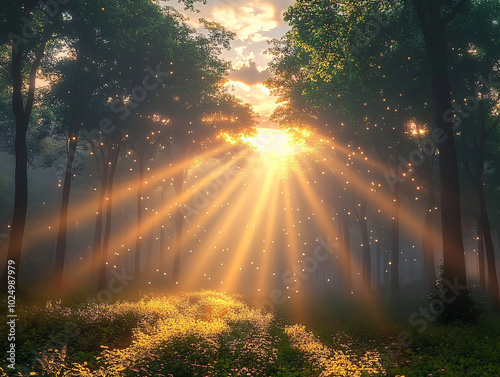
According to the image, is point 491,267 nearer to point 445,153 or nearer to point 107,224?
point 445,153

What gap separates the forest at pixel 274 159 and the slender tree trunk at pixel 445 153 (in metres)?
0.06

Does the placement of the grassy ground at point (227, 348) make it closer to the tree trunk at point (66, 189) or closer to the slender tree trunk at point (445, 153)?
the slender tree trunk at point (445, 153)

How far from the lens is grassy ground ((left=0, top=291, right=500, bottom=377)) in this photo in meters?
7.84

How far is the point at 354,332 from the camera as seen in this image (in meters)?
13.5

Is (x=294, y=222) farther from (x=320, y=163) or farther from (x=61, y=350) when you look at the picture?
(x=61, y=350)

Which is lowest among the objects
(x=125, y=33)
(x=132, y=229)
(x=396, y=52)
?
(x=132, y=229)

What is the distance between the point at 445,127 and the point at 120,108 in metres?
19.4

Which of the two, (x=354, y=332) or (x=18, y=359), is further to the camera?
(x=354, y=332)

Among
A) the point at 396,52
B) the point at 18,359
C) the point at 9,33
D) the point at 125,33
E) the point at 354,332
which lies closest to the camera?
the point at 18,359

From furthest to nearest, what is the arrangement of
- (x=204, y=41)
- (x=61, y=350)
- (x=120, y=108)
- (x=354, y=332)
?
1. (x=204, y=41)
2. (x=120, y=108)
3. (x=354, y=332)
4. (x=61, y=350)

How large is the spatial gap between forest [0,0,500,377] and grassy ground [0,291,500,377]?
8 centimetres

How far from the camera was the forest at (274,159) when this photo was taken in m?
9.70

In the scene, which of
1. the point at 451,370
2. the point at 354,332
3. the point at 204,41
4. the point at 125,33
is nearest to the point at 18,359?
the point at 451,370

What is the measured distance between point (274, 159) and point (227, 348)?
117ft
